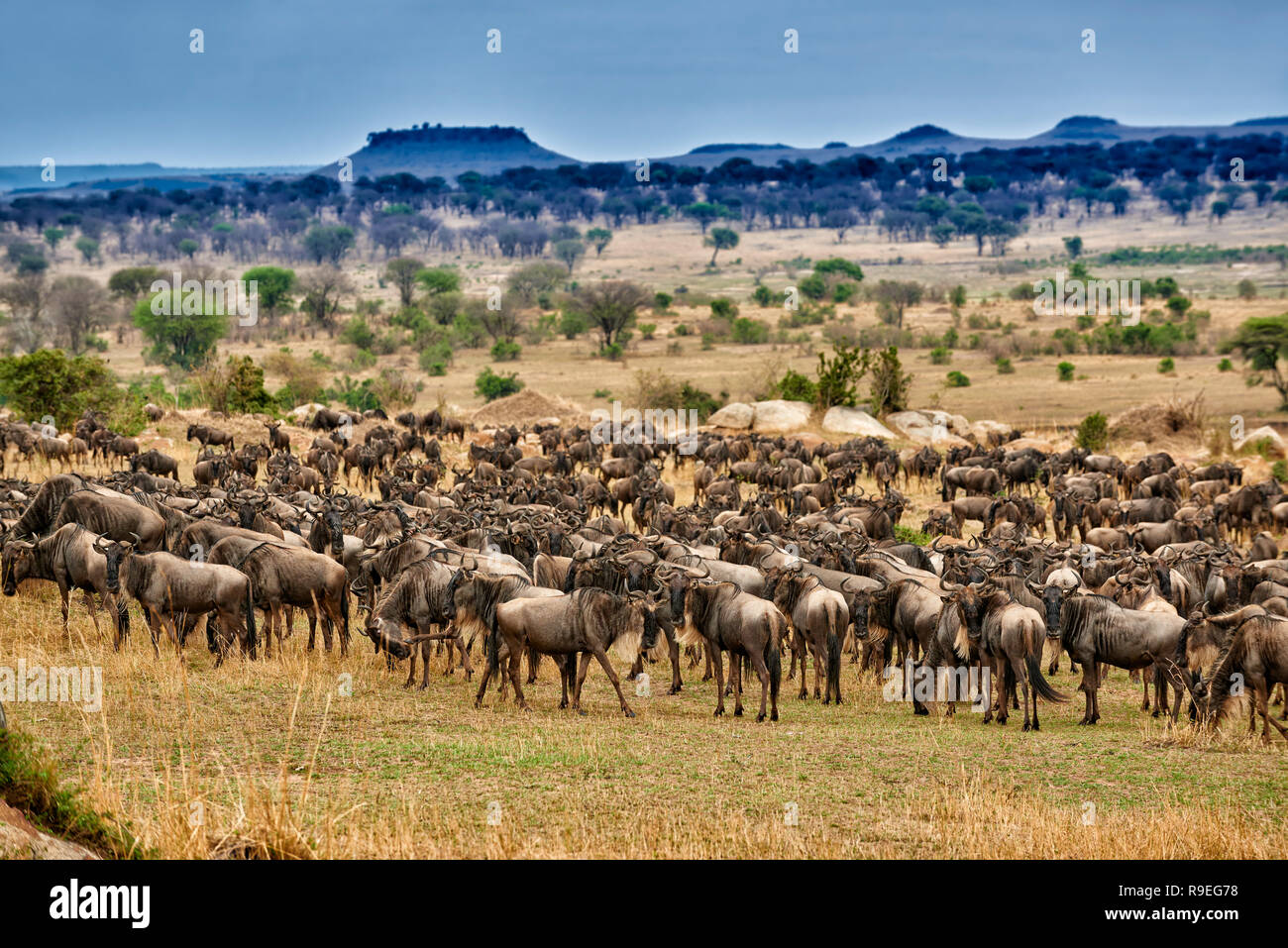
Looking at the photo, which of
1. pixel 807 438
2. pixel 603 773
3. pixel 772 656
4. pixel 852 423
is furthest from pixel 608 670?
pixel 852 423

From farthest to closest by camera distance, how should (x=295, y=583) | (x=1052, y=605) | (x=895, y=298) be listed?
(x=895, y=298) → (x=295, y=583) → (x=1052, y=605)

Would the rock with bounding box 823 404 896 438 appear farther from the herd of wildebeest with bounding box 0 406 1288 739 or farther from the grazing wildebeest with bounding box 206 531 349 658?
the grazing wildebeest with bounding box 206 531 349 658

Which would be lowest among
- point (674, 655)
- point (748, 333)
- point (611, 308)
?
point (674, 655)

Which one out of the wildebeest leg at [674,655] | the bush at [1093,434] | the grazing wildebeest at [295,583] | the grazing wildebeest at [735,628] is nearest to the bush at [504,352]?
the bush at [1093,434]

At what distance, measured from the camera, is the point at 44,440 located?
3178cm

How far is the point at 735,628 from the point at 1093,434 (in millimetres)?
28939

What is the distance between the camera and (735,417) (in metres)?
42.9

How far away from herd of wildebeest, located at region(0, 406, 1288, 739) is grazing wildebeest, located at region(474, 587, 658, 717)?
0.07 ft

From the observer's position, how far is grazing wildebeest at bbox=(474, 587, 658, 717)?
12.5 m

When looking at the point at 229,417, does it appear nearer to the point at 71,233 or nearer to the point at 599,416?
the point at 599,416

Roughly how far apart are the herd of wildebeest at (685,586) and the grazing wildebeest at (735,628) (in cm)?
2

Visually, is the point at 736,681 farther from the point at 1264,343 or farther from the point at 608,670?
the point at 1264,343

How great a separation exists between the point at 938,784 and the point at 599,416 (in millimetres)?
35299
